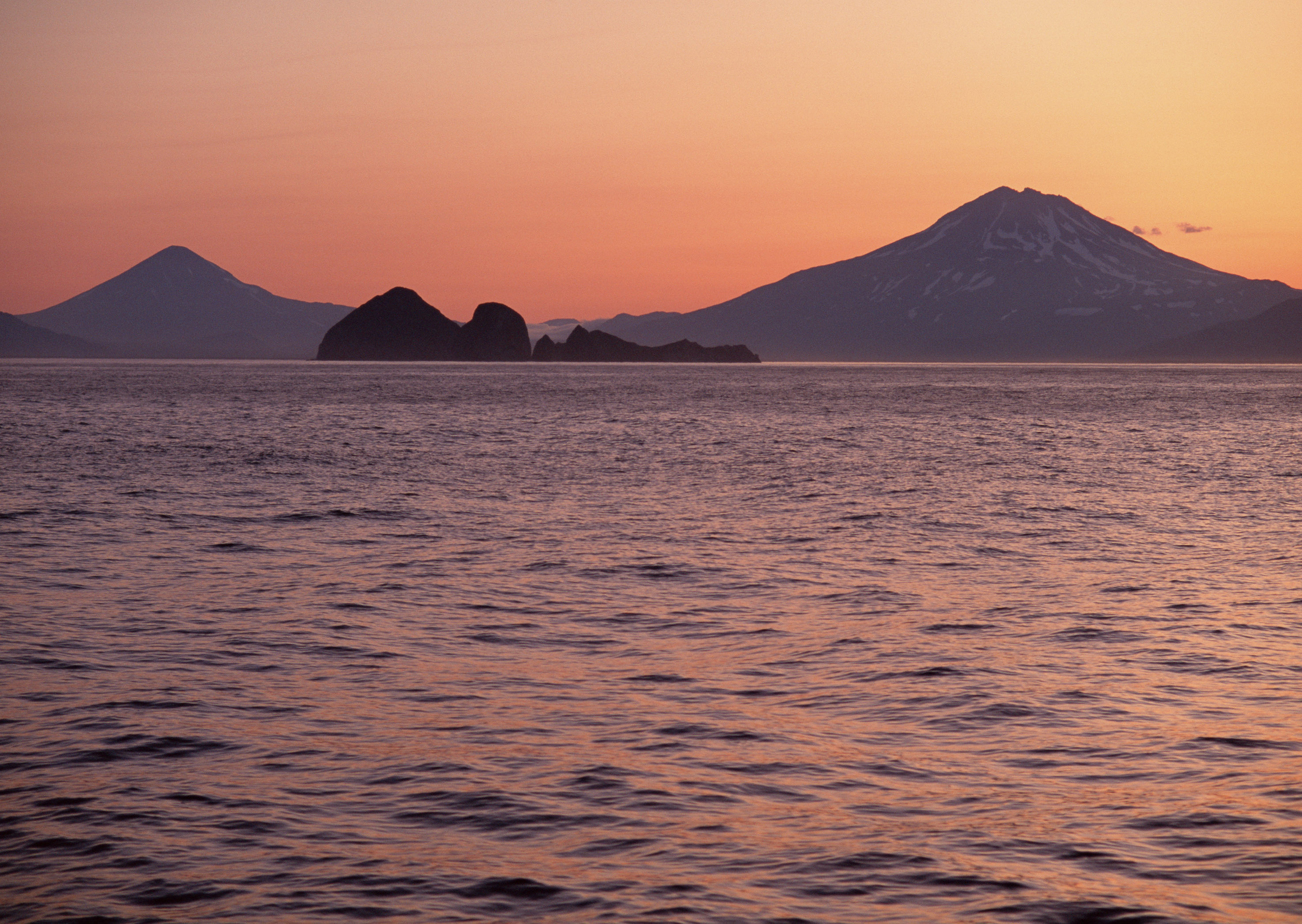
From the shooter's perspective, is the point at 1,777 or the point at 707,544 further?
the point at 707,544

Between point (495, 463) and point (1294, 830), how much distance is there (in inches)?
1515

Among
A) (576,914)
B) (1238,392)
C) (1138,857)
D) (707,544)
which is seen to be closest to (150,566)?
(707,544)

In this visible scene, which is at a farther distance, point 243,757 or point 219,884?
point 243,757

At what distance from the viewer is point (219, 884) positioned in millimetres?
8102

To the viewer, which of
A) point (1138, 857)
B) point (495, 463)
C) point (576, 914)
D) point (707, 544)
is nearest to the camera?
point (576, 914)

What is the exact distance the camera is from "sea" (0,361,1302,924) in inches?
323

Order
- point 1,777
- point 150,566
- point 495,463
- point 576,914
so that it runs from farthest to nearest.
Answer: point 495,463 → point 150,566 → point 1,777 → point 576,914

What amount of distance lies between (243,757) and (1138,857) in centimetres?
732

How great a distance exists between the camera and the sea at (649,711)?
8195 millimetres

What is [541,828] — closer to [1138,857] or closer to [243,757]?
[243,757]

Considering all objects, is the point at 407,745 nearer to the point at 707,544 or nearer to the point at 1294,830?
the point at 1294,830

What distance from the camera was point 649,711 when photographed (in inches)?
488

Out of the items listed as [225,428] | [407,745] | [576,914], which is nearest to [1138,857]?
[576,914]

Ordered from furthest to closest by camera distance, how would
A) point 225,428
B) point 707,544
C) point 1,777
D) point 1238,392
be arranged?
1. point 1238,392
2. point 225,428
3. point 707,544
4. point 1,777
